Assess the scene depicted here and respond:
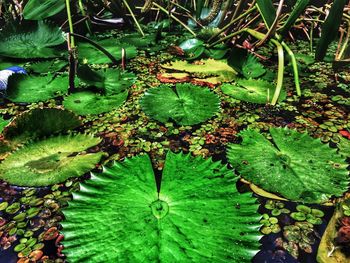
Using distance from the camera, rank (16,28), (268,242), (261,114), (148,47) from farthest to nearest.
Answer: (148,47) → (16,28) → (261,114) → (268,242)

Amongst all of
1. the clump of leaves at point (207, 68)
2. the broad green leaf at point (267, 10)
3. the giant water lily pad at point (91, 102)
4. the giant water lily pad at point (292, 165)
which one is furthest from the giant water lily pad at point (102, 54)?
the giant water lily pad at point (292, 165)

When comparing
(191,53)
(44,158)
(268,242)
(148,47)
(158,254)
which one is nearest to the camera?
(158,254)

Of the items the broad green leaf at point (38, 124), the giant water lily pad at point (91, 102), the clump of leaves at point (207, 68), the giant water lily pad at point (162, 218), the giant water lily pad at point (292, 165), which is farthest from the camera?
the clump of leaves at point (207, 68)

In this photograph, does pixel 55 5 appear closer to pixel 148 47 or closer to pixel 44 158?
pixel 148 47

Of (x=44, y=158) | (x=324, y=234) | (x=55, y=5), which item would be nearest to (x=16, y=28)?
(x=55, y=5)

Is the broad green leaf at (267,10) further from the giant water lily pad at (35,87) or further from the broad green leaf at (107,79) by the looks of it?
the giant water lily pad at (35,87)

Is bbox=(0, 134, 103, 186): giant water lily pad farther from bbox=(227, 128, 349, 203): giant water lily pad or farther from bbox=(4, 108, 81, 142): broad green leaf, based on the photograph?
bbox=(227, 128, 349, 203): giant water lily pad

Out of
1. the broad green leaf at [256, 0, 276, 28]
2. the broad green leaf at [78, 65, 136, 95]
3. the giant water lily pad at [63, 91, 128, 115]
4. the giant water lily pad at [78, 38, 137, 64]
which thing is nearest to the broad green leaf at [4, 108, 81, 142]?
the giant water lily pad at [63, 91, 128, 115]
